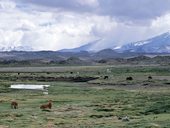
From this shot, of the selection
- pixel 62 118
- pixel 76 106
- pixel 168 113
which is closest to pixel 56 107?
pixel 76 106

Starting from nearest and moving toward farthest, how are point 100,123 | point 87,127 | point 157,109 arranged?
1. point 87,127
2. point 100,123
3. point 157,109

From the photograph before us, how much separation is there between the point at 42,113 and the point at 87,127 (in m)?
12.0

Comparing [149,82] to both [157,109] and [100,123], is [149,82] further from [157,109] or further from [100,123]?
[100,123]

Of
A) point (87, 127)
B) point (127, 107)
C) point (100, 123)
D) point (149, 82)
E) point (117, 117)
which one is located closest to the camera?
point (87, 127)

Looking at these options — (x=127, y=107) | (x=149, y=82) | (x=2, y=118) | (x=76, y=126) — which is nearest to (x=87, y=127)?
(x=76, y=126)

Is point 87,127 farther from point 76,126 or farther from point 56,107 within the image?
point 56,107

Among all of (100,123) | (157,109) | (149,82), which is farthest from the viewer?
(149,82)

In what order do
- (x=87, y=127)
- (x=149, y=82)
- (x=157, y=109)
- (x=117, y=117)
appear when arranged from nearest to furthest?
(x=87, y=127) < (x=117, y=117) < (x=157, y=109) < (x=149, y=82)

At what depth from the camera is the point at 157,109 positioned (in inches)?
1799

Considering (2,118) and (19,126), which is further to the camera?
(2,118)

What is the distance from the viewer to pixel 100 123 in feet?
123

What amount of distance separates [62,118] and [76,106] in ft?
35.0

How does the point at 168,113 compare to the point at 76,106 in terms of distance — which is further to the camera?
the point at 76,106

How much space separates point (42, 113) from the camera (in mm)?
45969
